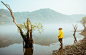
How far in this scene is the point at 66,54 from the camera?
19.7ft

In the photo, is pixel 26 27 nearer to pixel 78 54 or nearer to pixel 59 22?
pixel 78 54

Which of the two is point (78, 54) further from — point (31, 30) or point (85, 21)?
point (85, 21)

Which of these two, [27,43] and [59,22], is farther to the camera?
[59,22]

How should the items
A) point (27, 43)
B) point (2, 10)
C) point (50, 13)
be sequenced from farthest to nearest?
point (50, 13) → point (2, 10) → point (27, 43)

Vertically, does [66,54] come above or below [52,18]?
below

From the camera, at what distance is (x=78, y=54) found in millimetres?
5766

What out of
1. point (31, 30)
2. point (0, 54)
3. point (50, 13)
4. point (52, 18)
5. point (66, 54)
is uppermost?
point (50, 13)

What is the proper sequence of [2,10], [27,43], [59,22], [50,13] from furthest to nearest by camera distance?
[50,13]
[59,22]
[2,10]
[27,43]

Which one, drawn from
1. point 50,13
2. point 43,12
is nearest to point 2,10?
point 43,12

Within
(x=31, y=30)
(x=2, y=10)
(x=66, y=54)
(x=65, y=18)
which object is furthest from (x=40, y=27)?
(x=65, y=18)

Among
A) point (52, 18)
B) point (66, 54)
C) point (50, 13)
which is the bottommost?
point (66, 54)

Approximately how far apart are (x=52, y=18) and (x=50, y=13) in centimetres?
1732

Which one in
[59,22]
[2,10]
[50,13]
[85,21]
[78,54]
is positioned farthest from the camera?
[50,13]

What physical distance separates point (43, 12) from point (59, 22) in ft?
135
